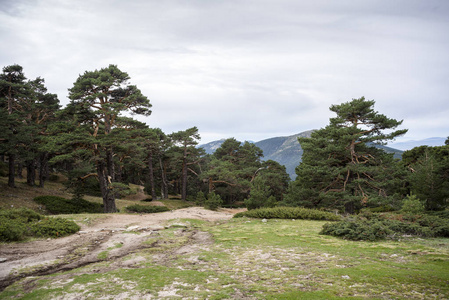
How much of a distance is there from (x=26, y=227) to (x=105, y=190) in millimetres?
10150

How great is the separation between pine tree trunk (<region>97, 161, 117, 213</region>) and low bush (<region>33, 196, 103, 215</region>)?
4250 mm

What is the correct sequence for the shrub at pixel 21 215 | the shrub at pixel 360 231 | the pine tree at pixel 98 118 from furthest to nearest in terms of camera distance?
the pine tree at pixel 98 118 → the shrub at pixel 21 215 → the shrub at pixel 360 231

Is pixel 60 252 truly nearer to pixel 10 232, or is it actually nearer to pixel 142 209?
pixel 10 232

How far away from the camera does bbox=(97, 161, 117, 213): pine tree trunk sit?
67.4 ft

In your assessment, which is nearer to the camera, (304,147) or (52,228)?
(52,228)

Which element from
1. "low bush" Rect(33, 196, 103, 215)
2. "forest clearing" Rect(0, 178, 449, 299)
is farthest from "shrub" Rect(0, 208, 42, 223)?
"low bush" Rect(33, 196, 103, 215)

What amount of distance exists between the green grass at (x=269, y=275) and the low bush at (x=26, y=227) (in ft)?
14.9

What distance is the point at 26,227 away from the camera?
34.7ft

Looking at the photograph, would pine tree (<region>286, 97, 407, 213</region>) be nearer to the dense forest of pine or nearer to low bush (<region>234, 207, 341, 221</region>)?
the dense forest of pine

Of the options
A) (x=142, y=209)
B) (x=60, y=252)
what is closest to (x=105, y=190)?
(x=142, y=209)

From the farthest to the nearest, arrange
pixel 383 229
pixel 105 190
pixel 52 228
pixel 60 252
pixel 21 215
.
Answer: pixel 105 190 < pixel 21 215 < pixel 52 228 < pixel 383 229 < pixel 60 252

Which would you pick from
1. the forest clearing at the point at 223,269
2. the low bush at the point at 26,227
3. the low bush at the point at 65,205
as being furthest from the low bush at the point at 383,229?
the low bush at the point at 65,205

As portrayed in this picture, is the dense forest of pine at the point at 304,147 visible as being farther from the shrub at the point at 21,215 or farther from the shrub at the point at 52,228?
the shrub at the point at 52,228

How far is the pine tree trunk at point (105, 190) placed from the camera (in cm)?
2055
